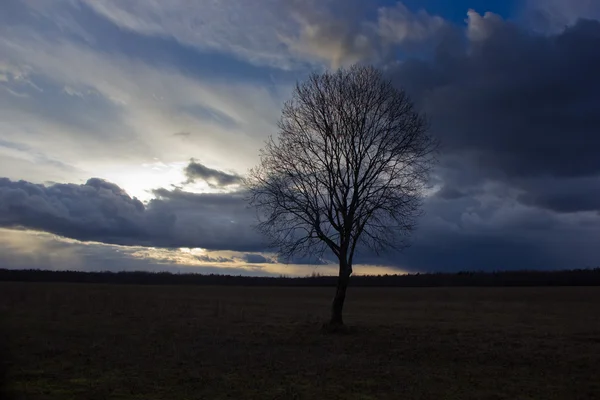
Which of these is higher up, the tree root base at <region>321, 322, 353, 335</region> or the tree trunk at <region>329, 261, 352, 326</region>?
the tree trunk at <region>329, 261, 352, 326</region>

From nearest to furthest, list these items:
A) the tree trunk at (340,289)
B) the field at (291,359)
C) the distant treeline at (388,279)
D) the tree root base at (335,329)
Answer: the field at (291,359)
the tree root base at (335,329)
the tree trunk at (340,289)
the distant treeline at (388,279)

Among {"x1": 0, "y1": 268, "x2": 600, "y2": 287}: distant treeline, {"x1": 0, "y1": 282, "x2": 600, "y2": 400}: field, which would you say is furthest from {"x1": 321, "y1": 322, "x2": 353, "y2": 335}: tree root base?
{"x1": 0, "y1": 268, "x2": 600, "y2": 287}: distant treeline

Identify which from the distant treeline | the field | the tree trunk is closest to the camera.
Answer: the field

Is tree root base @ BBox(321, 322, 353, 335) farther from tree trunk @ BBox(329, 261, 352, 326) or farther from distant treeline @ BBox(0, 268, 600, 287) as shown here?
distant treeline @ BBox(0, 268, 600, 287)

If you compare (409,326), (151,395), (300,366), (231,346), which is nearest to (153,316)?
(231,346)

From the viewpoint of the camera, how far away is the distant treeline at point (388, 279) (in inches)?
4424

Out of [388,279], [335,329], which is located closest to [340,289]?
[335,329]

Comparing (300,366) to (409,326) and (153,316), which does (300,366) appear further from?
(153,316)

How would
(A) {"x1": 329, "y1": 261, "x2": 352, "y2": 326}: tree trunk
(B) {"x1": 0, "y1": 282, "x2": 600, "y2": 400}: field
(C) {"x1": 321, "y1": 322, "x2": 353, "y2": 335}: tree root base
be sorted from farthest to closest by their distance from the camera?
1. (A) {"x1": 329, "y1": 261, "x2": 352, "y2": 326}: tree trunk
2. (C) {"x1": 321, "y1": 322, "x2": 353, "y2": 335}: tree root base
3. (B) {"x1": 0, "y1": 282, "x2": 600, "y2": 400}: field

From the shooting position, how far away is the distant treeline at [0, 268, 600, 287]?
112 metres

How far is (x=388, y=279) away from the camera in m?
135

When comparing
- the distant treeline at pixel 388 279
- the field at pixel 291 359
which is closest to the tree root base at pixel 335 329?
the field at pixel 291 359

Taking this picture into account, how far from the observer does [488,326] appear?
31406 millimetres

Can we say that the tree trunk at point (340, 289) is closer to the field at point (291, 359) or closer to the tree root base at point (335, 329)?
the tree root base at point (335, 329)
